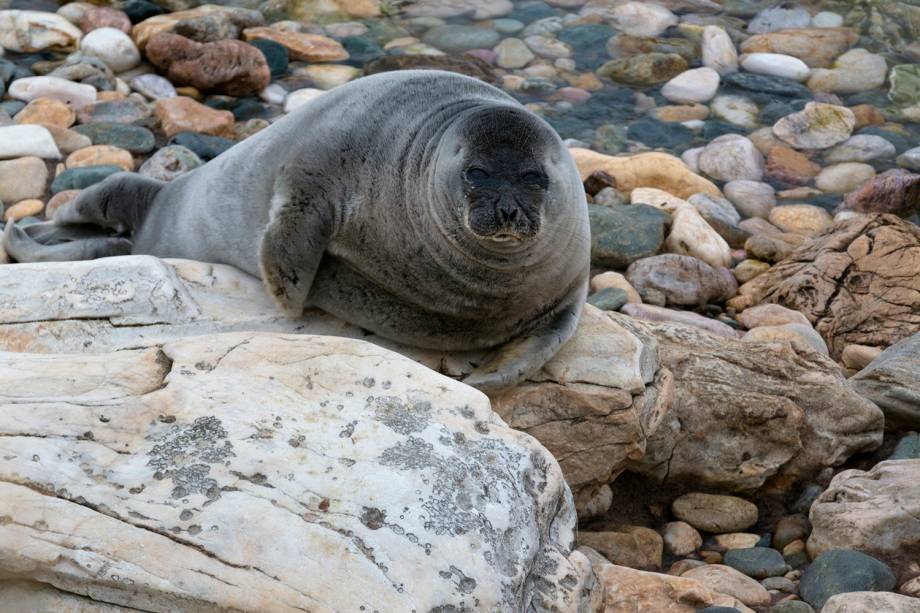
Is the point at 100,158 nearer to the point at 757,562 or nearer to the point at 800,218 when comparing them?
the point at 800,218

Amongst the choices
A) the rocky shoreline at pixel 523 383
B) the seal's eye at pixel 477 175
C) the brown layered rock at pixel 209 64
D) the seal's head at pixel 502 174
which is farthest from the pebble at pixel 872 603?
the brown layered rock at pixel 209 64

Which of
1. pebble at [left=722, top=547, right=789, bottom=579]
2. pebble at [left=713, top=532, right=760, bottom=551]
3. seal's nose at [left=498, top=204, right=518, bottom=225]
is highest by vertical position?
seal's nose at [left=498, top=204, right=518, bottom=225]

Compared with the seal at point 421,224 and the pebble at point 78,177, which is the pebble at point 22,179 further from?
the seal at point 421,224

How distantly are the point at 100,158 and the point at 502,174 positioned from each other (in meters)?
4.57

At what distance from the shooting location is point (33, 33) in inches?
370

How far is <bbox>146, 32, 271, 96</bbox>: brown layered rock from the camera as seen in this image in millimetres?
9242

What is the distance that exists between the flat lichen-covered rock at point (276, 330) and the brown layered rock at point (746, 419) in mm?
249

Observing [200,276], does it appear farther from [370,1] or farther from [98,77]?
[370,1]

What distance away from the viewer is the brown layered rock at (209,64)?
30.3 feet

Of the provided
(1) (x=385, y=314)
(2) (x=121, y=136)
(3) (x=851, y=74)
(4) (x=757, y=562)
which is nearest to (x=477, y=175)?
(1) (x=385, y=314)

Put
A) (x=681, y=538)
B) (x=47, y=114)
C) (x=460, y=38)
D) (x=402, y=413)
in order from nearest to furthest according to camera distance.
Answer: (x=402, y=413) → (x=681, y=538) → (x=47, y=114) → (x=460, y=38)

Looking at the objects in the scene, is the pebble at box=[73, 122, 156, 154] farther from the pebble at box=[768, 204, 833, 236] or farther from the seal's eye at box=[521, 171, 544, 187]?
the seal's eye at box=[521, 171, 544, 187]

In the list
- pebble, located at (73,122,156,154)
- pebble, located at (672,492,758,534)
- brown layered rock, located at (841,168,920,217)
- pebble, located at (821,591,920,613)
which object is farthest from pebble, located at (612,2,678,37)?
pebble, located at (821,591,920,613)

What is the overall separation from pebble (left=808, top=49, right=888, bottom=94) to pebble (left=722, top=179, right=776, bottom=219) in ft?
6.70
